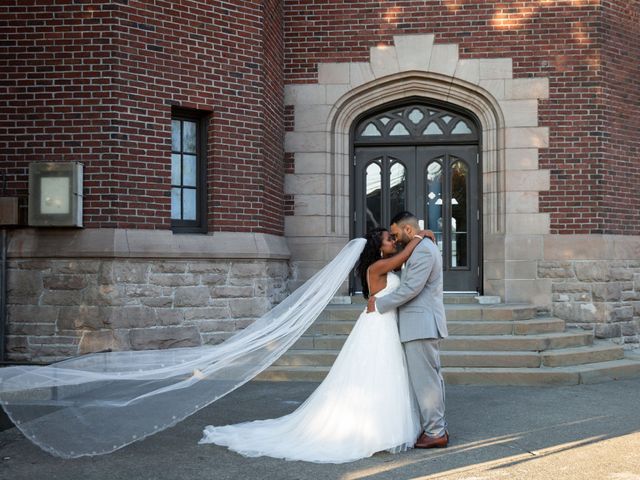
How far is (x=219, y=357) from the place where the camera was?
5859 mm

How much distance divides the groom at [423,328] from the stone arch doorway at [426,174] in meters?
5.33

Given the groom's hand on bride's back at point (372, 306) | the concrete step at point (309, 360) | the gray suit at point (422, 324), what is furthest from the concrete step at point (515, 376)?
the groom's hand on bride's back at point (372, 306)

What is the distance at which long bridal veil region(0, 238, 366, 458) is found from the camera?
5.20 meters

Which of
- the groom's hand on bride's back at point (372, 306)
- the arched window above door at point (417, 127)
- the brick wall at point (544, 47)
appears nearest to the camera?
the groom's hand on bride's back at point (372, 306)

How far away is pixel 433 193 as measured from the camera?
11461 mm

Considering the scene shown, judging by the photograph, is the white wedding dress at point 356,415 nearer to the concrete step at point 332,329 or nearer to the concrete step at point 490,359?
the concrete step at point 490,359

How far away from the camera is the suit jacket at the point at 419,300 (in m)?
5.91

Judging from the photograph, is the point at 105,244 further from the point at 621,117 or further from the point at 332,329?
the point at 621,117

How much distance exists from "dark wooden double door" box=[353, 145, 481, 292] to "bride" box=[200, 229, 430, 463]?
5.30 meters

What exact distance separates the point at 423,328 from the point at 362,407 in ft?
2.57

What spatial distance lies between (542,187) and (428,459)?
20.7 feet

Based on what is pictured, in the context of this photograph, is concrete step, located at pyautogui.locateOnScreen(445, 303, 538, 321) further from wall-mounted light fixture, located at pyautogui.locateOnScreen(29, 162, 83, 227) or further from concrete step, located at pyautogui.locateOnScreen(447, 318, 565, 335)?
wall-mounted light fixture, located at pyautogui.locateOnScreen(29, 162, 83, 227)

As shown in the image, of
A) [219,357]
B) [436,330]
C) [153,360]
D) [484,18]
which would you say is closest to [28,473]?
[153,360]

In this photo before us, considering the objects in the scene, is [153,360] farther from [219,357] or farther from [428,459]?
[428,459]
